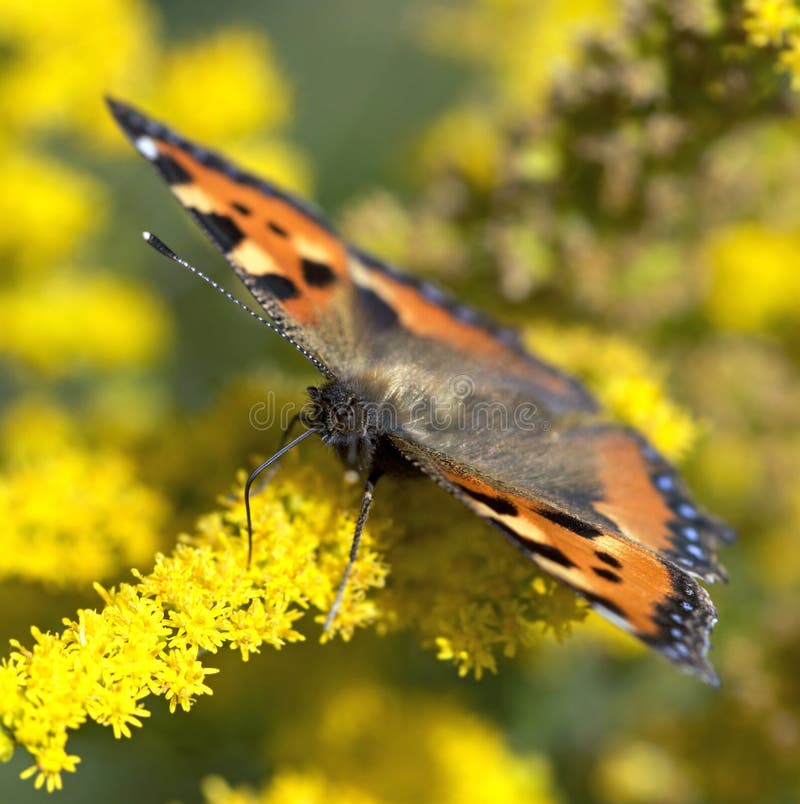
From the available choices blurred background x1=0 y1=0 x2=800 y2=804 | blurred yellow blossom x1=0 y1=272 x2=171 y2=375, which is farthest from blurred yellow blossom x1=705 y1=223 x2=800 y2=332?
blurred yellow blossom x1=0 y1=272 x2=171 y2=375

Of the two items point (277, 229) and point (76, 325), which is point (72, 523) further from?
point (76, 325)

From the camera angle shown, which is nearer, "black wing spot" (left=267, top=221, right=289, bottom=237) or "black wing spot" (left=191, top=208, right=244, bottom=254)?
"black wing spot" (left=191, top=208, right=244, bottom=254)

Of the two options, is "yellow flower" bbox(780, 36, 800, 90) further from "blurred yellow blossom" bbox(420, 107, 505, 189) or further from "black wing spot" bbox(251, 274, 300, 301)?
"black wing spot" bbox(251, 274, 300, 301)

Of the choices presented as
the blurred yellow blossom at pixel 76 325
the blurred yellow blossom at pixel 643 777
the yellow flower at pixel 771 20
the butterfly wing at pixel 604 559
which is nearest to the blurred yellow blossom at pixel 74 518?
the butterfly wing at pixel 604 559

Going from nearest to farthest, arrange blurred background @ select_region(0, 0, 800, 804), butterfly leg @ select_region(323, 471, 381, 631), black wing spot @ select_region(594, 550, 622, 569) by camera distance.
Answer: black wing spot @ select_region(594, 550, 622, 569)
butterfly leg @ select_region(323, 471, 381, 631)
blurred background @ select_region(0, 0, 800, 804)

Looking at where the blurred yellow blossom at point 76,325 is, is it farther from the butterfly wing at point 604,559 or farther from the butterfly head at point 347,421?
the butterfly wing at point 604,559

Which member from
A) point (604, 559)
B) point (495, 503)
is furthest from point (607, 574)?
point (495, 503)
